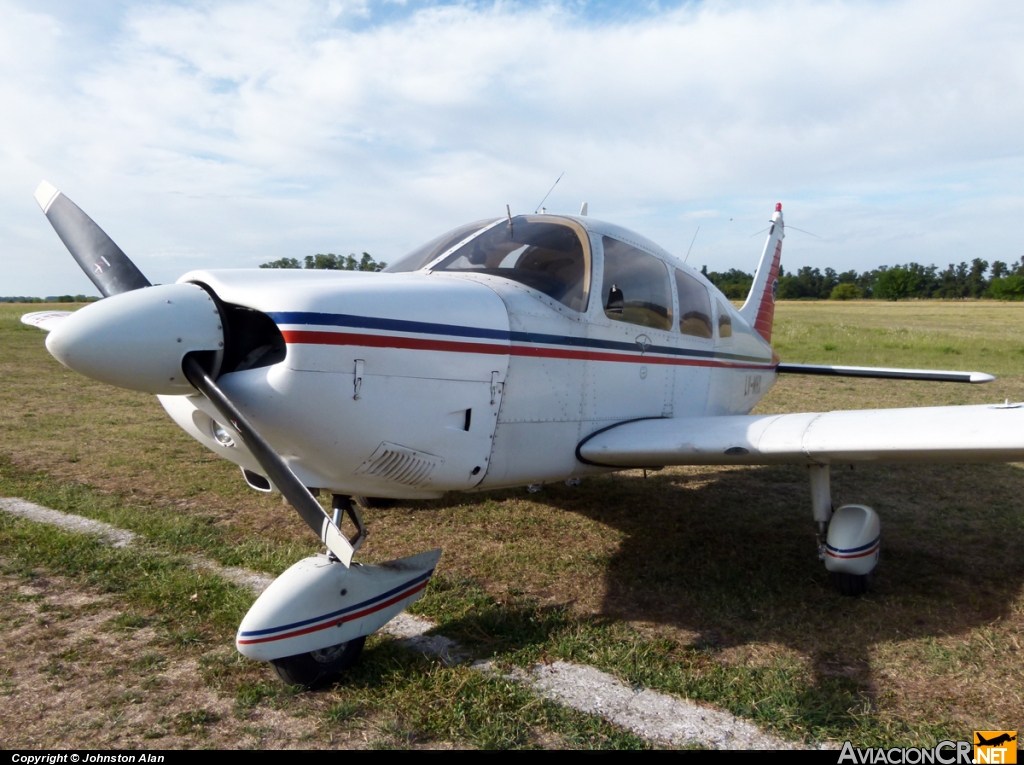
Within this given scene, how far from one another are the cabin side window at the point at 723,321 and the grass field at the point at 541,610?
1.58 m

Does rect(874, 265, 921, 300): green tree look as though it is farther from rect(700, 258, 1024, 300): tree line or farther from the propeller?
the propeller

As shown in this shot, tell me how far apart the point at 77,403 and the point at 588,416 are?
9824 millimetres

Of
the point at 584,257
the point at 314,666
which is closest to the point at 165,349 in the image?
the point at 314,666

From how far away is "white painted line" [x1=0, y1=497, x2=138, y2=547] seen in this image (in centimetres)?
503

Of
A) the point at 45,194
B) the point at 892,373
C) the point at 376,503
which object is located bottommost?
the point at 376,503

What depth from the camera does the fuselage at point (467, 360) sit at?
9.63ft

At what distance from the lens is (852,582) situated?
13.7 feet

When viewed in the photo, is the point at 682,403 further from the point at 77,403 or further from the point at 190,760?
the point at 77,403

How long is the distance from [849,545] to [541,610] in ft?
6.07

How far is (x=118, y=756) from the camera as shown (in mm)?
2615

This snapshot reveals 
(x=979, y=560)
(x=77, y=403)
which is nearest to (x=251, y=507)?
(x=979, y=560)

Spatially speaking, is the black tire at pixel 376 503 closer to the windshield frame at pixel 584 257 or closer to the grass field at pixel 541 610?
the grass field at pixel 541 610

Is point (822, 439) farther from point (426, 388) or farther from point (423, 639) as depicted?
point (423, 639)

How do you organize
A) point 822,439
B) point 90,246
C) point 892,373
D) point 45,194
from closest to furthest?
point 822,439
point 90,246
point 45,194
point 892,373
